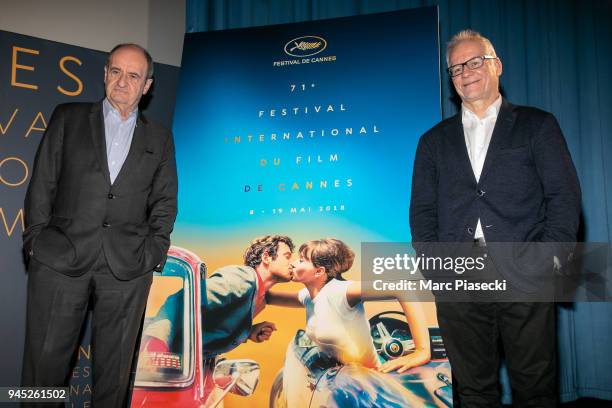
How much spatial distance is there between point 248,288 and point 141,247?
492 millimetres

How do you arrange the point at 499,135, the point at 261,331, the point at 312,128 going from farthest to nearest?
the point at 312,128 → the point at 261,331 → the point at 499,135

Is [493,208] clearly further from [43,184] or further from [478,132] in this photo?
[43,184]

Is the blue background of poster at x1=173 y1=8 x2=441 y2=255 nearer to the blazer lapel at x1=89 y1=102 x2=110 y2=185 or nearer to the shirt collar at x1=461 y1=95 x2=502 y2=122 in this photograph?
the shirt collar at x1=461 y1=95 x2=502 y2=122

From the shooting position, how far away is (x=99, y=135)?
2037 mm

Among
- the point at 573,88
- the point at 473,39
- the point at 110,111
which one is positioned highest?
the point at 573,88

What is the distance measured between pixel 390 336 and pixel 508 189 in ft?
2.47

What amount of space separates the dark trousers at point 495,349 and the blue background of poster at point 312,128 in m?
0.48

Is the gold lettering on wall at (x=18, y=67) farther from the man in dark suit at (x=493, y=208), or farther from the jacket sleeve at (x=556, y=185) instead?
the jacket sleeve at (x=556, y=185)

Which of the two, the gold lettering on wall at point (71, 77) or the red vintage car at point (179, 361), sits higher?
the gold lettering on wall at point (71, 77)

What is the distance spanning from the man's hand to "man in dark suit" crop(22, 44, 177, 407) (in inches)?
18.8

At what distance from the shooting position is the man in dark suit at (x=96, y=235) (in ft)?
6.15

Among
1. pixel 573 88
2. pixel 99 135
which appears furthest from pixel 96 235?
pixel 573 88

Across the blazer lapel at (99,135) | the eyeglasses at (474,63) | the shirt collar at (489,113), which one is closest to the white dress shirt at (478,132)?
the shirt collar at (489,113)

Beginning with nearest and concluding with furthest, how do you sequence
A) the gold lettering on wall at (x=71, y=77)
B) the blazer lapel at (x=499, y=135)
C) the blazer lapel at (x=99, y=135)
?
1. the blazer lapel at (x=499, y=135)
2. the blazer lapel at (x=99, y=135)
3. the gold lettering on wall at (x=71, y=77)
